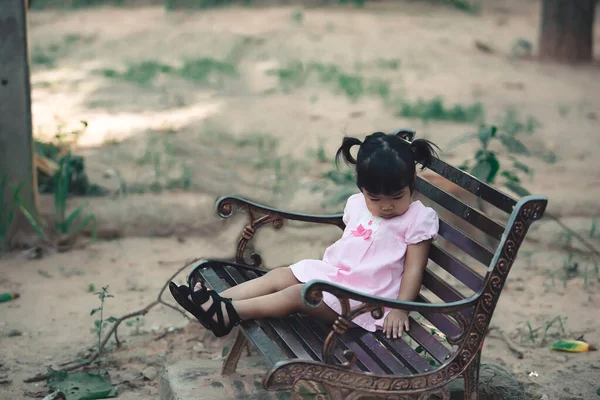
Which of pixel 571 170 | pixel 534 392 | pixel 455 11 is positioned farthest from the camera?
pixel 455 11

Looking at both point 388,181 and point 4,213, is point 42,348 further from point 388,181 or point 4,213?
point 388,181

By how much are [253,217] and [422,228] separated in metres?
0.74

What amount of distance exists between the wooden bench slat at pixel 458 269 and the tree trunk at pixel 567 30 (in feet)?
27.1

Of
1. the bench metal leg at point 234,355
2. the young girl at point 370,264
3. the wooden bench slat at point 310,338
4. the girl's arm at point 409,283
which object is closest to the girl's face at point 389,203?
the young girl at point 370,264

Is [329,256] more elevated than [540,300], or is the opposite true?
[329,256]

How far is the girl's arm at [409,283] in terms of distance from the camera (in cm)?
281

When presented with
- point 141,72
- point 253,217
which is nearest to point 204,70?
point 141,72

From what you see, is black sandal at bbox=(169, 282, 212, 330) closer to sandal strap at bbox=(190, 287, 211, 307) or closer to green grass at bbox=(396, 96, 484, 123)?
sandal strap at bbox=(190, 287, 211, 307)

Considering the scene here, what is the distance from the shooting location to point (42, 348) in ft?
12.5

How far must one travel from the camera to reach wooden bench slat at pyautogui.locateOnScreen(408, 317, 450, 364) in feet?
8.89

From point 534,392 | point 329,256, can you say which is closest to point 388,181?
point 329,256

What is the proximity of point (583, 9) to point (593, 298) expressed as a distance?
6.98m

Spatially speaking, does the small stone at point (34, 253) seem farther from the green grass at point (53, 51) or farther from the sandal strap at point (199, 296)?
the green grass at point (53, 51)

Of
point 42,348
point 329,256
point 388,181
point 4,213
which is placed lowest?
point 42,348
